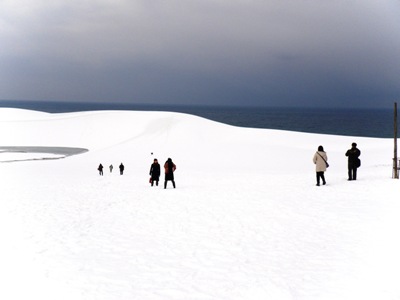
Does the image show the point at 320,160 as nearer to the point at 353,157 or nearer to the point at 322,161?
the point at 322,161

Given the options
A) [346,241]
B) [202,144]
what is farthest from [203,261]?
[202,144]

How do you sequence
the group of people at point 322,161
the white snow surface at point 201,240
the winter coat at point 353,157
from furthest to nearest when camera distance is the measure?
the winter coat at point 353,157 < the group of people at point 322,161 < the white snow surface at point 201,240

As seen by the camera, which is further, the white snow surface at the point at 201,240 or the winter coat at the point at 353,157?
the winter coat at the point at 353,157

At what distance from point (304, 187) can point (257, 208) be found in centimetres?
454

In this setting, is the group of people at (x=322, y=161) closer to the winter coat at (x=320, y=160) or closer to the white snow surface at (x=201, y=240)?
the winter coat at (x=320, y=160)

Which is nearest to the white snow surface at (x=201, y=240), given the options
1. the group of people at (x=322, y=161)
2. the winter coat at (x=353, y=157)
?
the group of people at (x=322, y=161)

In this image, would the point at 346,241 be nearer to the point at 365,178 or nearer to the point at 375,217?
the point at 375,217

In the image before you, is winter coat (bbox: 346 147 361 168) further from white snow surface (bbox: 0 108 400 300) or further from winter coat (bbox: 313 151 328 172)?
winter coat (bbox: 313 151 328 172)

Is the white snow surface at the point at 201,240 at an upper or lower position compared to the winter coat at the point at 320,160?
lower

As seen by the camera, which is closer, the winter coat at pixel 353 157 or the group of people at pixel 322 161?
the group of people at pixel 322 161

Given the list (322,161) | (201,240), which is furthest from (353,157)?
(201,240)

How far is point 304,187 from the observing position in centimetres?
1642

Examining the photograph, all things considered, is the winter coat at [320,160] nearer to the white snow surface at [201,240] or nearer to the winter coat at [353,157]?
the white snow surface at [201,240]

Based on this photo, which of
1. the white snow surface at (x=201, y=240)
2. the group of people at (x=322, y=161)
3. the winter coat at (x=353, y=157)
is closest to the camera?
the white snow surface at (x=201, y=240)
